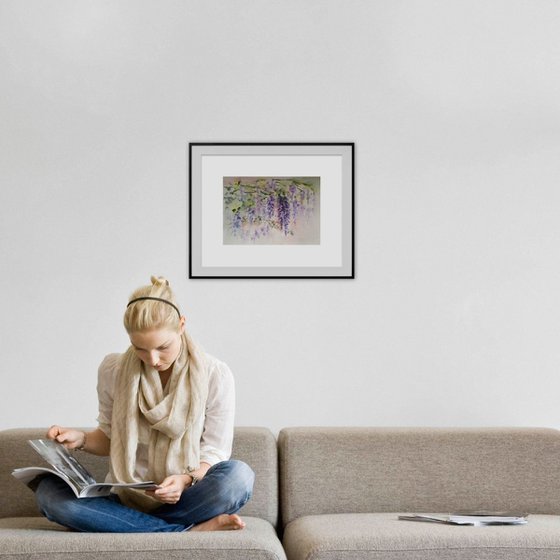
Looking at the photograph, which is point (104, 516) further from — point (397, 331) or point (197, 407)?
point (397, 331)

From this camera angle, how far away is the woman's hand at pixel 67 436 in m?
2.65

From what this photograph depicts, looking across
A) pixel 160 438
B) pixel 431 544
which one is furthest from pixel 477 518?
pixel 160 438

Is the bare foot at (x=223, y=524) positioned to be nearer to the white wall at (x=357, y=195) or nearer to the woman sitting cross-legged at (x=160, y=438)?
the woman sitting cross-legged at (x=160, y=438)

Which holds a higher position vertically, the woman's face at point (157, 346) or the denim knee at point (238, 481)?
the woman's face at point (157, 346)

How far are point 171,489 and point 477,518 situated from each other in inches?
35.2

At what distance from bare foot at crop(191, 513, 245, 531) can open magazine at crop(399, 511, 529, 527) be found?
1.72 feet

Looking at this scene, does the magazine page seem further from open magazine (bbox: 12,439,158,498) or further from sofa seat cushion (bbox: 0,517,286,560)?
sofa seat cushion (bbox: 0,517,286,560)

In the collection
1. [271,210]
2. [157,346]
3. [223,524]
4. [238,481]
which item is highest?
[271,210]

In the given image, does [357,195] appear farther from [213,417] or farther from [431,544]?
[431,544]

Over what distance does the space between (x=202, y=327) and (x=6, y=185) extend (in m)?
0.92

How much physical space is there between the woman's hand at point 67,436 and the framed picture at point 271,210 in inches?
35.3

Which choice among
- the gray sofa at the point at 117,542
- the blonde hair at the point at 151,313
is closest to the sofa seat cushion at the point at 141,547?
the gray sofa at the point at 117,542

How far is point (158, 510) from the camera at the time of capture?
2.65m

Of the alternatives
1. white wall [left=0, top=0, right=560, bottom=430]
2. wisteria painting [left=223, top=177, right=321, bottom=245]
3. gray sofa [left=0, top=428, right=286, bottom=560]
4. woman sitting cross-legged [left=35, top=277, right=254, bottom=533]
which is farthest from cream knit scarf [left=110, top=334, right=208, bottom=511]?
wisteria painting [left=223, top=177, right=321, bottom=245]
